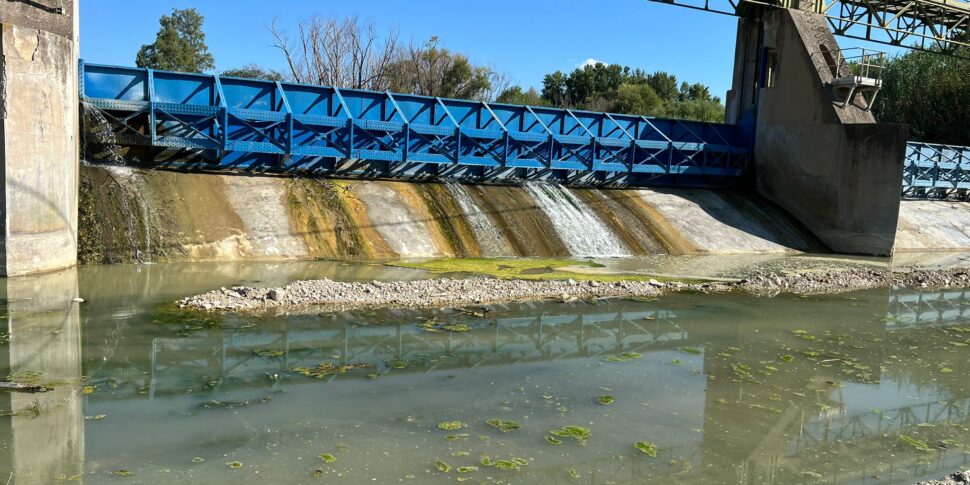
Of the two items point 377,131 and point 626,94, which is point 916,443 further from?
point 626,94

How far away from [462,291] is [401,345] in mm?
2867

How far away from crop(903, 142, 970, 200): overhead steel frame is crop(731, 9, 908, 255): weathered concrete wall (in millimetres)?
7780

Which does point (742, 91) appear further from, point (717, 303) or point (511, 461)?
point (511, 461)

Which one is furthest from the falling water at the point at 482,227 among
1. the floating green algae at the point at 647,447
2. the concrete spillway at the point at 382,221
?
the floating green algae at the point at 647,447

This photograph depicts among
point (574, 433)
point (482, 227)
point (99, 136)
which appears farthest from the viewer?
point (482, 227)

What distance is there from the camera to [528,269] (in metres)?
13.5

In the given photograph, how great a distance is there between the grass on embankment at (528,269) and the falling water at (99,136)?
6.33m

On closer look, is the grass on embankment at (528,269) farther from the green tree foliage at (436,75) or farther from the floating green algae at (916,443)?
the green tree foliage at (436,75)

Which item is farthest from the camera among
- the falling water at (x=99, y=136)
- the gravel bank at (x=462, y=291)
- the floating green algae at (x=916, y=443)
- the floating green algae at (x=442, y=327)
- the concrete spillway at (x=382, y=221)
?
the falling water at (x=99, y=136)

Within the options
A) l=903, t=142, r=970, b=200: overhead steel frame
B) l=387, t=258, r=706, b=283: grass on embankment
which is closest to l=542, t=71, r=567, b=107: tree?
l=903, t=142, r=970, b=200: overhead steel frame

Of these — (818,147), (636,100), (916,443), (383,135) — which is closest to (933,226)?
(818,147)

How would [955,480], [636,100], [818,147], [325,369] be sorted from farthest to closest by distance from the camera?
[636,100] < [818,147] < [325,369] < [955,480]

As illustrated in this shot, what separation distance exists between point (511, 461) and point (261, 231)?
1050 cm

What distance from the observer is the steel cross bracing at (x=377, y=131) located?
1515 cm
